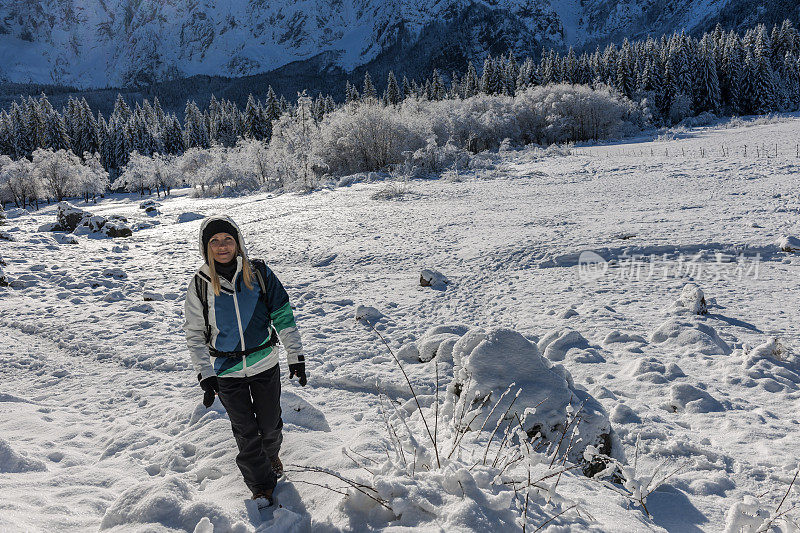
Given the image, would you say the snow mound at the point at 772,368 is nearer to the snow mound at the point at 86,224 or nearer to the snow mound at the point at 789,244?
the snow mound at the point at 789,244

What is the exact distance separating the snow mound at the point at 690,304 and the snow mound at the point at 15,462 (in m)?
7.20

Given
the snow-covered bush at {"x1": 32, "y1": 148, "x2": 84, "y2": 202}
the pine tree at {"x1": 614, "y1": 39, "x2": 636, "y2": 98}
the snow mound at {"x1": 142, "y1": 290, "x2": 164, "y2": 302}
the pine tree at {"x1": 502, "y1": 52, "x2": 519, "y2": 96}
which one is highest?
the pine tree at {"x1": 502, "y1": 52, "x2": 519, "y2": 96}

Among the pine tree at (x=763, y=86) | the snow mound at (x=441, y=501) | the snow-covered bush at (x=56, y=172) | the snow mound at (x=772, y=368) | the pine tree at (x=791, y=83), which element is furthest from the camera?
the pine tree at (x=791, y=83)

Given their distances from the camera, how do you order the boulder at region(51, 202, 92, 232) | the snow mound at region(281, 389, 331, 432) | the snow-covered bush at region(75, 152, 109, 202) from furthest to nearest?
the snow-covered bush at region(75, 152, 109, 202)
the boulder at region(51, 202, 92, 232)
the snow mound at region(281, 389, 331, 432)

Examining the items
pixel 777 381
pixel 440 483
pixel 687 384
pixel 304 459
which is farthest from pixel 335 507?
pixel 777 381

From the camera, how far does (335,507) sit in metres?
2.24

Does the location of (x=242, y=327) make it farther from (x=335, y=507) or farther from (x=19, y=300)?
(x=19, y=300)

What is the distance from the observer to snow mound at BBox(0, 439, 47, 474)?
2.98m

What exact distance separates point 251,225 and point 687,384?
54.0ft

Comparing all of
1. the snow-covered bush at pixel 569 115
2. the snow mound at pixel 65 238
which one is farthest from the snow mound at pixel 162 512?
the snow-covered bush at pixel 569 115

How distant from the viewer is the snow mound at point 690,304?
19.6ft

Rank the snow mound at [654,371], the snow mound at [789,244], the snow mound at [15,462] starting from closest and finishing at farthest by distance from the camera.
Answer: the snow mound at [15,462] < the snow mound at [654,371] < the snow mound at [789,244]

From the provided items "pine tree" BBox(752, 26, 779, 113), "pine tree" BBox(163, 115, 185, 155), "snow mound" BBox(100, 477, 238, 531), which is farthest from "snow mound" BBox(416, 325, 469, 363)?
"pine tree" BBox(163, 115, 185, 155)

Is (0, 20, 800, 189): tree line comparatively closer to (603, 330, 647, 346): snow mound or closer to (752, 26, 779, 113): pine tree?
(752, 26, 779, 113): pine tree
